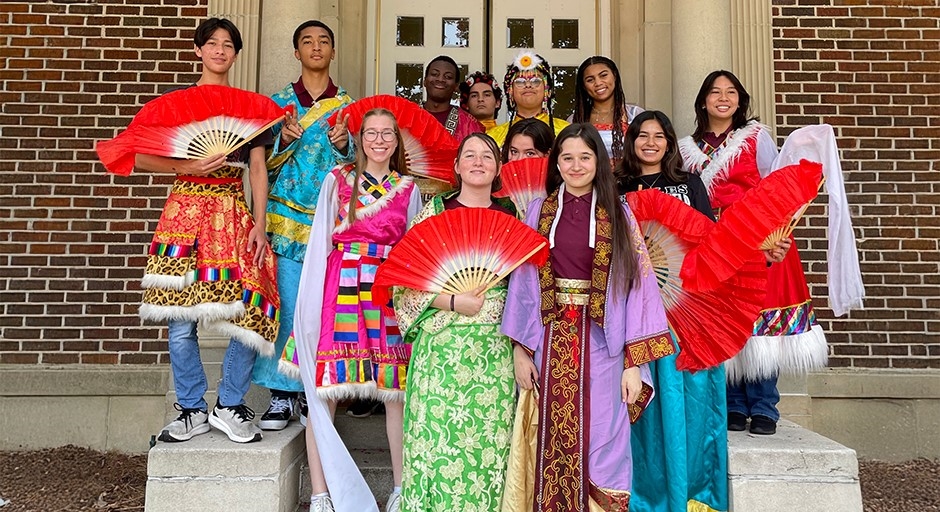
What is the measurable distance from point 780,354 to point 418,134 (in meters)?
2.13

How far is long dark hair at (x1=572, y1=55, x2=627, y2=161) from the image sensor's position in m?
4.10

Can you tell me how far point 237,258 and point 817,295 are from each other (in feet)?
13.9

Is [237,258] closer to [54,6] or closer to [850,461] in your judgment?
[850,461]

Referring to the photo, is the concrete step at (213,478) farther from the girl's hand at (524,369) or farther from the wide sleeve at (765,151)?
the wide sleeve at (765,151)

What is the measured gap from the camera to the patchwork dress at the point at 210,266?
3191mm

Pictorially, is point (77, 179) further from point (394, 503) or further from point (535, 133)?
point (394, 503)

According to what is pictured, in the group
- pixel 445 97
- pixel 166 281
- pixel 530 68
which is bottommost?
pixel 166 281

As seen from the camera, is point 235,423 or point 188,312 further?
point 235,423

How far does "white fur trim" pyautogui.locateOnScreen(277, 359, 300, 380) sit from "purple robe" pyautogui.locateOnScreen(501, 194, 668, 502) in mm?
1054

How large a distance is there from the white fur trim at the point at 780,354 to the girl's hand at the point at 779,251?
0.43 m

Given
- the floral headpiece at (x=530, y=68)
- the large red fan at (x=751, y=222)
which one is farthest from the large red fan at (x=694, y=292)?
the floral headpiece at (x=530, y=68)

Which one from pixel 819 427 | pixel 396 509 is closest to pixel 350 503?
pixel 396 509

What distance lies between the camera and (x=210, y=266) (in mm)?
3242

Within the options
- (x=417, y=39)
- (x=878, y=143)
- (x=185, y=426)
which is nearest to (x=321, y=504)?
(x=185, y=426)
